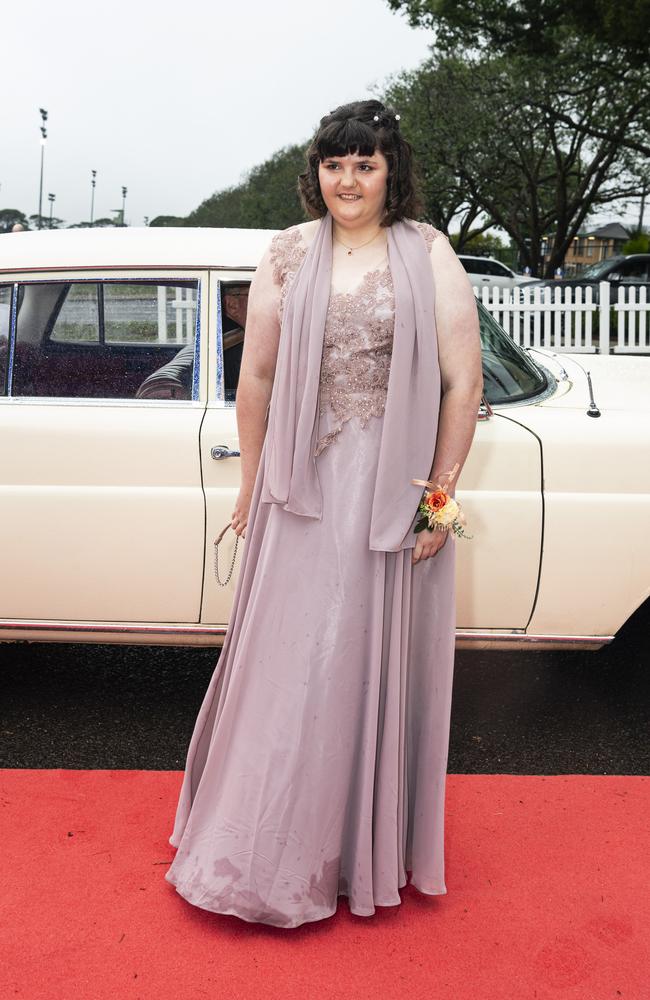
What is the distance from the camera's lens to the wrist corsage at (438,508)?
254 centimetres

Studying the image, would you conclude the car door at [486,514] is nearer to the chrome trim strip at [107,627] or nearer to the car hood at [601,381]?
the chrome trim strip at [107,627]

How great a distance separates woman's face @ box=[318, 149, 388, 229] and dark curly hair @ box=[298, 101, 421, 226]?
0.02 metres

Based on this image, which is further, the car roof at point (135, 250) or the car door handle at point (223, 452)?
the car roof at point (135, 250)

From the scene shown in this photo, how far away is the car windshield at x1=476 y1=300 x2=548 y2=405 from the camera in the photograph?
377 cm

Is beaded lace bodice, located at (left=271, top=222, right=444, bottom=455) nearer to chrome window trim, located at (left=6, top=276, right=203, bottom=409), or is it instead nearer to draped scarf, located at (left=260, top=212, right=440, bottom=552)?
draped scarf, located at (left=260, top=212, right=440, bottom=552)

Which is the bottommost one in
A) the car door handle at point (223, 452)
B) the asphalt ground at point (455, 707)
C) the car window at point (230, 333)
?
the asphalt ground at point (455, 707)

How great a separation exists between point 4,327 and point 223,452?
37.8 inches

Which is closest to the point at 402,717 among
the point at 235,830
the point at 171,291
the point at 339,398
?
the point at 235,830

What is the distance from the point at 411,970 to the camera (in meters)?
2.55

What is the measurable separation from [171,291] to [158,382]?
0.34 m

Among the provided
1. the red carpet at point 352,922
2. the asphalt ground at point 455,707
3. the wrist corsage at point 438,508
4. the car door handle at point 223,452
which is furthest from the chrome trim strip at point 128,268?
the red carpet at point 352,922

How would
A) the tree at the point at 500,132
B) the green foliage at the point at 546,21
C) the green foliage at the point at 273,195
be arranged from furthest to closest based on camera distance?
the green foliage at the point at 273,195 → the tree at the point at 500,132 → the green foliage at the point at 546,21

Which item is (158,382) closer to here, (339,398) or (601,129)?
(339,398)

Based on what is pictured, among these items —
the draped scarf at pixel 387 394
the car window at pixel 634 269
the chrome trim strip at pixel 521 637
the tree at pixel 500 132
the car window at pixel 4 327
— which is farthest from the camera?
the tree at pixel 500 132
